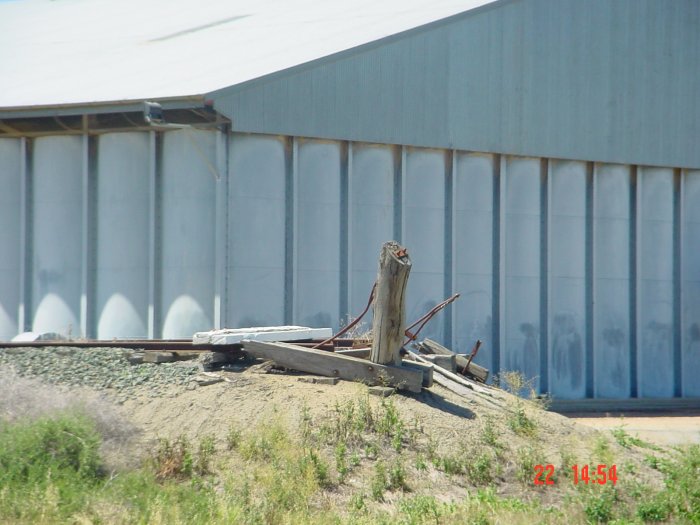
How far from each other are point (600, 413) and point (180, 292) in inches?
378

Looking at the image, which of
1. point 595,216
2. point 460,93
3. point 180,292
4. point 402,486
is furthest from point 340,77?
point 402,486

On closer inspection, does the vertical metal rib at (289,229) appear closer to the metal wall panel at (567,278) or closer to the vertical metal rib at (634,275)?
the metal wall panel at (567,278)

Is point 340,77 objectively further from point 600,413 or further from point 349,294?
point 600,413

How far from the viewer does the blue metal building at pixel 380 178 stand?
65.9 ft

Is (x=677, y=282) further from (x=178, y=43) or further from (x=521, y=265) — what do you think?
(x=178, y=43)

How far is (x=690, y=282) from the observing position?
2514cm

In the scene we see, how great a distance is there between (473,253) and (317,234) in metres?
3.78

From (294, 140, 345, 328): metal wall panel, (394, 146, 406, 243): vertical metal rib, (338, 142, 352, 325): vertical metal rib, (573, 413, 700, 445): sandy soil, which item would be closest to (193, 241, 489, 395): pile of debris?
(573, 413, 700, 445): sandy soil

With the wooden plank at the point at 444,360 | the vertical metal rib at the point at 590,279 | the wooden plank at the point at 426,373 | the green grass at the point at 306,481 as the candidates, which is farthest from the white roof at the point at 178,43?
the green grass at the point at 306,481

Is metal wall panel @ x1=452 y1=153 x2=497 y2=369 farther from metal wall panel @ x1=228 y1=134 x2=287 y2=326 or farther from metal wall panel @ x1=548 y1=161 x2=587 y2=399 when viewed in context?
metal wall panel @ x1=228 y1=134 x2=287 y2=326

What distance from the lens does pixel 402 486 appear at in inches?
430

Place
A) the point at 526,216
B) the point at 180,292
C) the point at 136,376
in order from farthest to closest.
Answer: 1. the point at 526,216
2. the point at 180,292
3. the point at 136,376

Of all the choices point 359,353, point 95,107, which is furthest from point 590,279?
point 359,353

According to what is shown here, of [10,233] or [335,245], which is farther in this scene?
[10,233]
